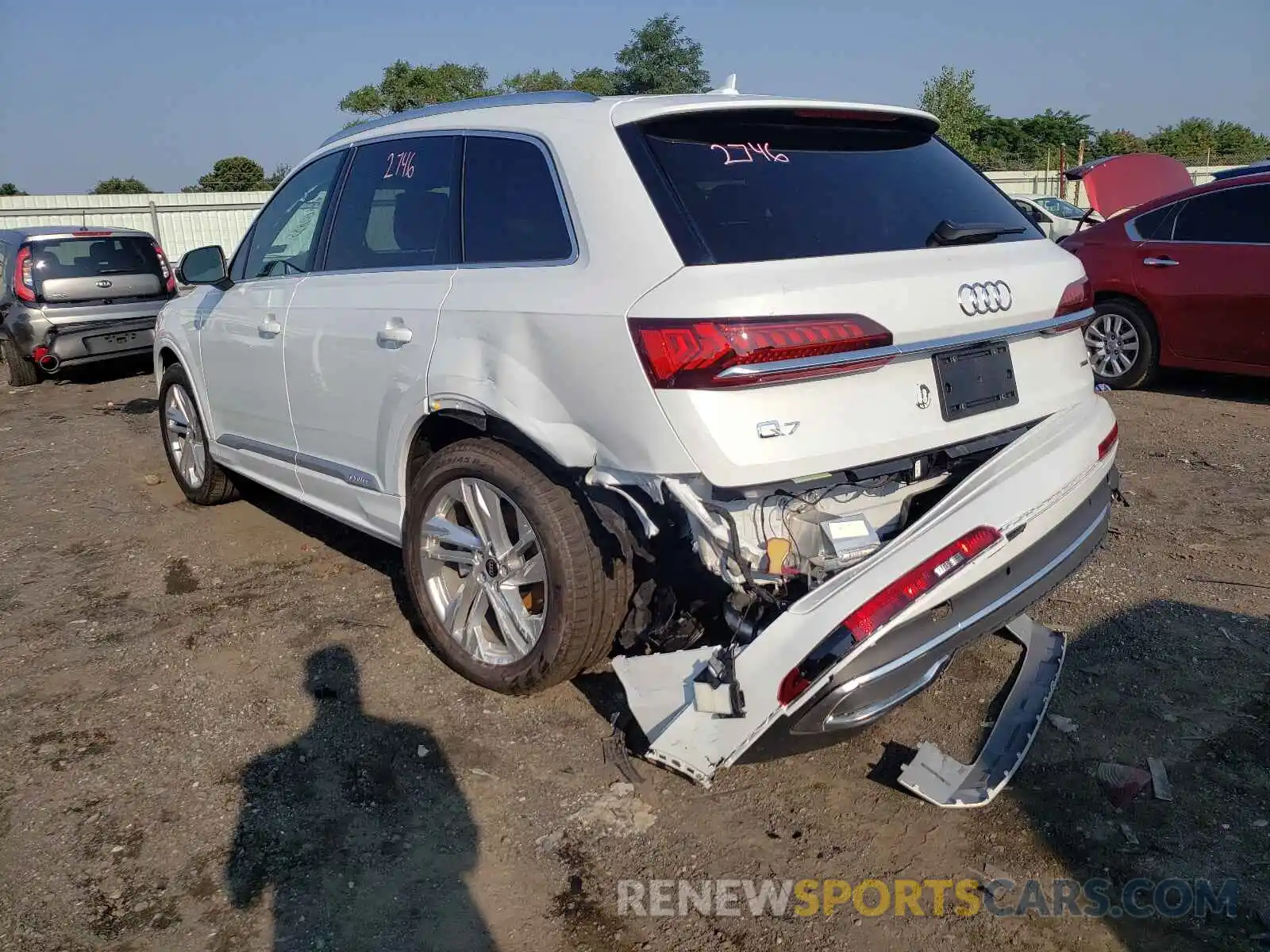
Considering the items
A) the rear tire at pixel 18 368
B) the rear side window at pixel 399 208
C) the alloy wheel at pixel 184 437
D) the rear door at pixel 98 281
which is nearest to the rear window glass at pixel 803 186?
the rear side window at pixel 399 208

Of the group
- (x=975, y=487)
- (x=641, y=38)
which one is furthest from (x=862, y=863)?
(x=641, y=38)

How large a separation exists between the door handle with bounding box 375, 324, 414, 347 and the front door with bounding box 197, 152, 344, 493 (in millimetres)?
878

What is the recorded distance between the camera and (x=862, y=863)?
8.59 ft

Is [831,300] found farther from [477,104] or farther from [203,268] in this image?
[203,268]

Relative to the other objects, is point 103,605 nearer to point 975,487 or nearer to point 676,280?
point 676,280

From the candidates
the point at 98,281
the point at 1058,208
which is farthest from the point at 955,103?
the point at 98,281

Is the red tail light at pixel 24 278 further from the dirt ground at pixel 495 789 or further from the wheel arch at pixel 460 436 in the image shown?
the wheel arch at pixel 460 436

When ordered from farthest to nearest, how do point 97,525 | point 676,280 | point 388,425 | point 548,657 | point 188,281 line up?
1. point 97,525
2. point 188,281
3. point 388,425
4. point 548,657
5. point 676,280

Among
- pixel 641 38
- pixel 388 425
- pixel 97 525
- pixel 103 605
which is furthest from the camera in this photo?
pixel 641 38

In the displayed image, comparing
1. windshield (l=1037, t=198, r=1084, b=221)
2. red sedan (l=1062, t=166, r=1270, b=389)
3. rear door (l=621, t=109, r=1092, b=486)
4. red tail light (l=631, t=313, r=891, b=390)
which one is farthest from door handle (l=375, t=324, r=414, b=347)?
windshield (l=1037, t=198, r=1084, b=221)

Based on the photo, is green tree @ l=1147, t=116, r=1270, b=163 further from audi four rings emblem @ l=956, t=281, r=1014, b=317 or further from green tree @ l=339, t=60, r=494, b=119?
audi four rings emblem @ l=956, t=281, r=1014, b=317

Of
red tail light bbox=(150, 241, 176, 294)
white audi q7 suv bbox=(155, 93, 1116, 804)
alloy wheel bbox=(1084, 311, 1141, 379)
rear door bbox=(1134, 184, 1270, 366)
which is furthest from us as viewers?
red tail light bbox=(150, 241, 176, 294)

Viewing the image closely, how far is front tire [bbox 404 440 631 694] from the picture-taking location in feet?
10.1

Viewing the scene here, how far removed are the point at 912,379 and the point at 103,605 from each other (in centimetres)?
370
